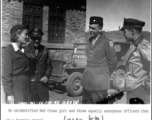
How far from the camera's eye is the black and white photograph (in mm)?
3244

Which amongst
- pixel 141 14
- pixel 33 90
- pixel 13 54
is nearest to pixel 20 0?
pixel 13 54

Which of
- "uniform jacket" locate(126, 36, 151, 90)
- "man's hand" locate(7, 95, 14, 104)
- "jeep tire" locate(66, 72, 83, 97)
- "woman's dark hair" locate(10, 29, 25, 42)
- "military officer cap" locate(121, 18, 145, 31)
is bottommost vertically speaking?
"man's hand" locate(7, 95, 14, 104)

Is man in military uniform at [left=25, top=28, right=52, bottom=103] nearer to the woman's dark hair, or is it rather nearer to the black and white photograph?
the black and white photograph

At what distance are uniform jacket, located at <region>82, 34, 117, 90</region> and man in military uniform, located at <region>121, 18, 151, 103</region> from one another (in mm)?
390

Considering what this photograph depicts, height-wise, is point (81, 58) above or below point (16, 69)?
above

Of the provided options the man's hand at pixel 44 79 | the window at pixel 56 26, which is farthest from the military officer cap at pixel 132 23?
the man's hand at pixel 44 79

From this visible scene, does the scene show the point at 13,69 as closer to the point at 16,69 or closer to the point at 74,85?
the point at 16,69

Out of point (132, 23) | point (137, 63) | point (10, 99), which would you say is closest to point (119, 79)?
point (137, 63)

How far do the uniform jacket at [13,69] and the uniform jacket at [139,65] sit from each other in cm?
193

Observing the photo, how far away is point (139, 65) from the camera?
346 centimetres

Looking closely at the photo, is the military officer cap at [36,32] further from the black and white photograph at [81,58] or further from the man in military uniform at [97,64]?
the man in military uniform at [97,64]

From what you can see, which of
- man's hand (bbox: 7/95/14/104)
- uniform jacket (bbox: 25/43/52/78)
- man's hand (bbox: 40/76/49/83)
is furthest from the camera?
man's hand (bbox: 40/76/49/83)

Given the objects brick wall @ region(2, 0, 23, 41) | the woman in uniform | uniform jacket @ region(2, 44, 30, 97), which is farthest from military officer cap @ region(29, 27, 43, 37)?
uniform jacket @ region(2, 44, 30, 97)

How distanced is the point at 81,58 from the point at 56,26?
76 cm
